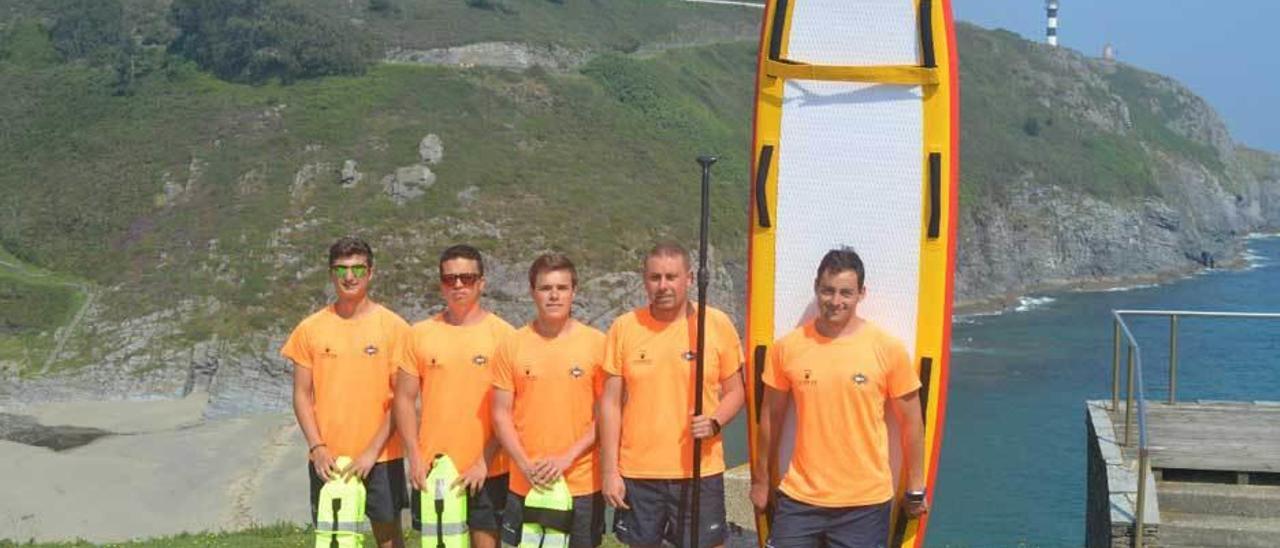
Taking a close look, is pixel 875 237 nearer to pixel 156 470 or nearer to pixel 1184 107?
pixel 156 470

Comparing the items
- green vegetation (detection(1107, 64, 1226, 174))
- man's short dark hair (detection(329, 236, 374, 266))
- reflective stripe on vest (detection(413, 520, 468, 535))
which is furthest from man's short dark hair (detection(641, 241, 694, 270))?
green vegetation (detection(1107, 64, 1226, 174))

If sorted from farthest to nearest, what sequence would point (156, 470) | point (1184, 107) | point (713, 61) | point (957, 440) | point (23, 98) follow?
point (1184, 107), point (713, 61), point (23, 98), point (957, 440), point (156, 470)

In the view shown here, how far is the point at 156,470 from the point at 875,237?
93.6 feet

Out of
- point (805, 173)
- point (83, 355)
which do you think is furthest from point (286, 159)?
point (805, 173)

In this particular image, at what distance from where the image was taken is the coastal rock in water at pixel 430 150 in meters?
53.6

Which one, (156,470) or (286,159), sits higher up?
(286,159)

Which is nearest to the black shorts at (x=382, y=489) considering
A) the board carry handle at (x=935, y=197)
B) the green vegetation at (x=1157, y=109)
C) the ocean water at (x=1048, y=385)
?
the board carry handle at (x=935, y=197)

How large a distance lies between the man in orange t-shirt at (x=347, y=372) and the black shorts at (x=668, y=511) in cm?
113

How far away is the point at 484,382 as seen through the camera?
5.35 meters

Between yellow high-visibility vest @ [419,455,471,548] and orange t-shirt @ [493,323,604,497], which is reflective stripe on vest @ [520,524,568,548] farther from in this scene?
yellow high-visibility vest @ [419,455,471,548]

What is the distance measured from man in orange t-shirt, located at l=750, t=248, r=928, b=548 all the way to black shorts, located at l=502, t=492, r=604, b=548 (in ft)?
2.43

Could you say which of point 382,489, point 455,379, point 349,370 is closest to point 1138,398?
point 455,379

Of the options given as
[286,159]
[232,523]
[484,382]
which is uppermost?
[286,159]

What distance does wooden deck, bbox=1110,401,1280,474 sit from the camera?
7723 millimetres
